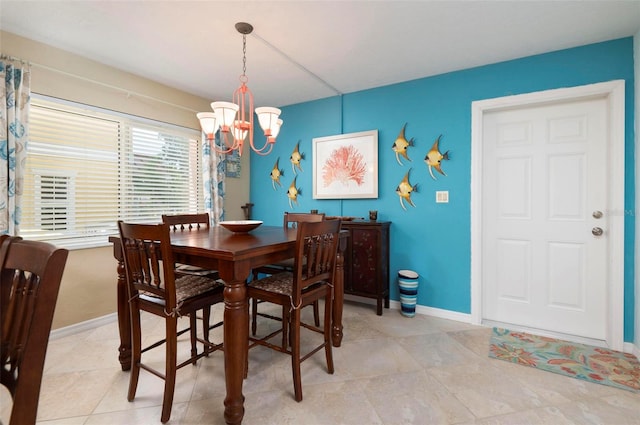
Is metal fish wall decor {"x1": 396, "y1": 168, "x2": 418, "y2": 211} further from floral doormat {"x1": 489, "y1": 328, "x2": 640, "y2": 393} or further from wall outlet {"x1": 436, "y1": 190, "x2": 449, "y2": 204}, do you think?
floral doormat {"x1": 489, "y1": 328, "x2": 640, "y2": 393}

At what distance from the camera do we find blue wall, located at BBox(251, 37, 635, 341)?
2232 mm

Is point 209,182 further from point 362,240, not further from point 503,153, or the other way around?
point 503,153

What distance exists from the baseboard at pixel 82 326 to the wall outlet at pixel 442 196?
11.2 feet

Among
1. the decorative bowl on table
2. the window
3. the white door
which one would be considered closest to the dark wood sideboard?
the white door

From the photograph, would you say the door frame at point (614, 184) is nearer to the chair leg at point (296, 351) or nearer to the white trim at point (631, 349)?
the white trim at point (631, 349)

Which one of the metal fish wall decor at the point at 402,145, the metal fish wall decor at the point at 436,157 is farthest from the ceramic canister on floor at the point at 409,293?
the metal fish wall decor at the point at 402,145

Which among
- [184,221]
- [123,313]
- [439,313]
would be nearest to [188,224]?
[184,221]

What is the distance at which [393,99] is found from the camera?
10.2 ft

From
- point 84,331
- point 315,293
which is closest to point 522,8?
point 315,293

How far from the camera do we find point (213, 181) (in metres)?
3.55

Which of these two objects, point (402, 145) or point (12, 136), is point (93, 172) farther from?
point (402, 145)

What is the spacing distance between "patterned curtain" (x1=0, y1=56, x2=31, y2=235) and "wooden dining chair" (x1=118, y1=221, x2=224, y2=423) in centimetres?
133

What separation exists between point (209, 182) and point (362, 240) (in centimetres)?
200

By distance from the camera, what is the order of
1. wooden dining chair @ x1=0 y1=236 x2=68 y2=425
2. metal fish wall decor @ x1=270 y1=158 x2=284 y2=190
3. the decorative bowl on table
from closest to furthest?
wooden dining chair @ x1=0 y1=236 x2=68 y2=425
the decorative bowl on table
metal fish wall decor @ x1=270 y1=158 x2=284 y2=190
